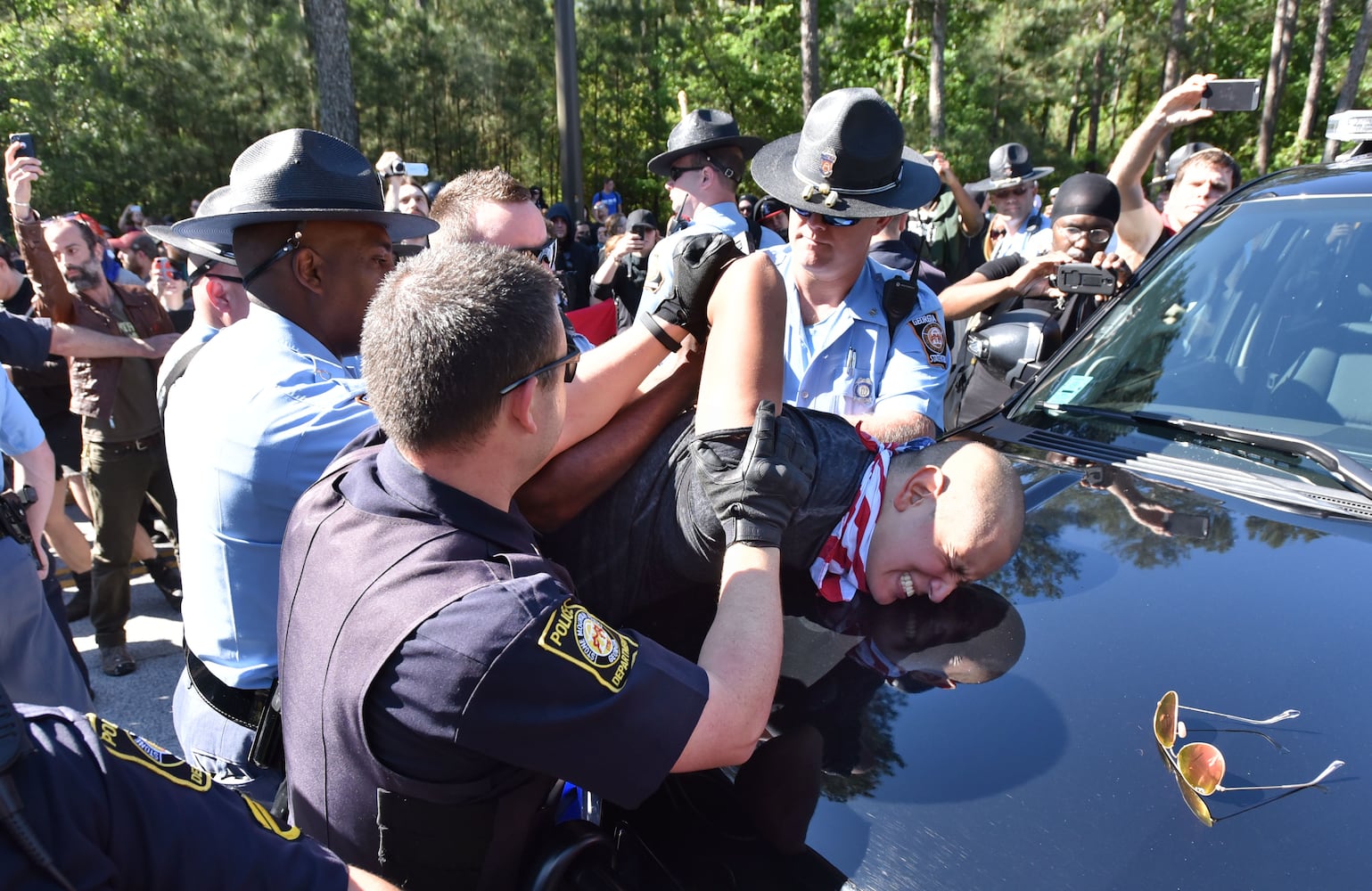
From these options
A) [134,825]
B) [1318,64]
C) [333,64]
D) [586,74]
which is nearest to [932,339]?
[134,825]

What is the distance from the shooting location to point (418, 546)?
1248mm

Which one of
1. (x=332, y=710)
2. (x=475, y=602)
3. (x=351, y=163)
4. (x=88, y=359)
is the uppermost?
(x=351, y=163)

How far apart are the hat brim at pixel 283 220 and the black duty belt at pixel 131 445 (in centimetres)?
261

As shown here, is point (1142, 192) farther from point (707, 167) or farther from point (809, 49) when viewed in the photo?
point (809, 49)

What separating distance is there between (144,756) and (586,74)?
28.1 metres

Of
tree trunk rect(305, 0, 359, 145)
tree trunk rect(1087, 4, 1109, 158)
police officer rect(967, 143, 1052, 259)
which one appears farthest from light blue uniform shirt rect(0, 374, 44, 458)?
tree trunk rect(1087, 4, 1109, 158)

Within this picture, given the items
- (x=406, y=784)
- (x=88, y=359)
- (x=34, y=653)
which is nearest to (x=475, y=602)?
(x=406, y=784)

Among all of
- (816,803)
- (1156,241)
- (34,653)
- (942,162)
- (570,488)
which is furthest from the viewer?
(942,162)

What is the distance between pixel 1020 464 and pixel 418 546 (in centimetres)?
151

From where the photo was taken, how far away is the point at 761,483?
59.1 inches

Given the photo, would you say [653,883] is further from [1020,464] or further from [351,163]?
[351,163]

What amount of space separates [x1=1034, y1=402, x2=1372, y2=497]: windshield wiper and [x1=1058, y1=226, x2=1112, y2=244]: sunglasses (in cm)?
182

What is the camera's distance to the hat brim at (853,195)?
8.34 feet

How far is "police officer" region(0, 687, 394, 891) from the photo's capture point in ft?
2.97
